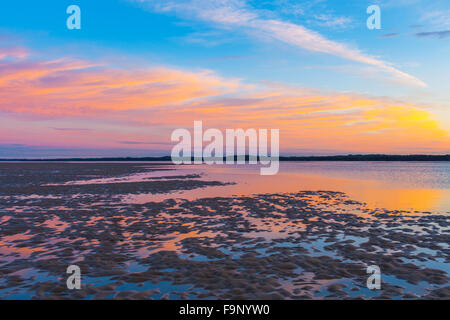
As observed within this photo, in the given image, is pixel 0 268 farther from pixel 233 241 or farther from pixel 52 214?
pixel 52 214

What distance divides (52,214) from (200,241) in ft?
31.4

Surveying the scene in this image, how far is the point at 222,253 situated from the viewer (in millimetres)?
9844

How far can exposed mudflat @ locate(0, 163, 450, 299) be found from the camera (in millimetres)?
7062

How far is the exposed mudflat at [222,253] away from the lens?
23.2 ft
